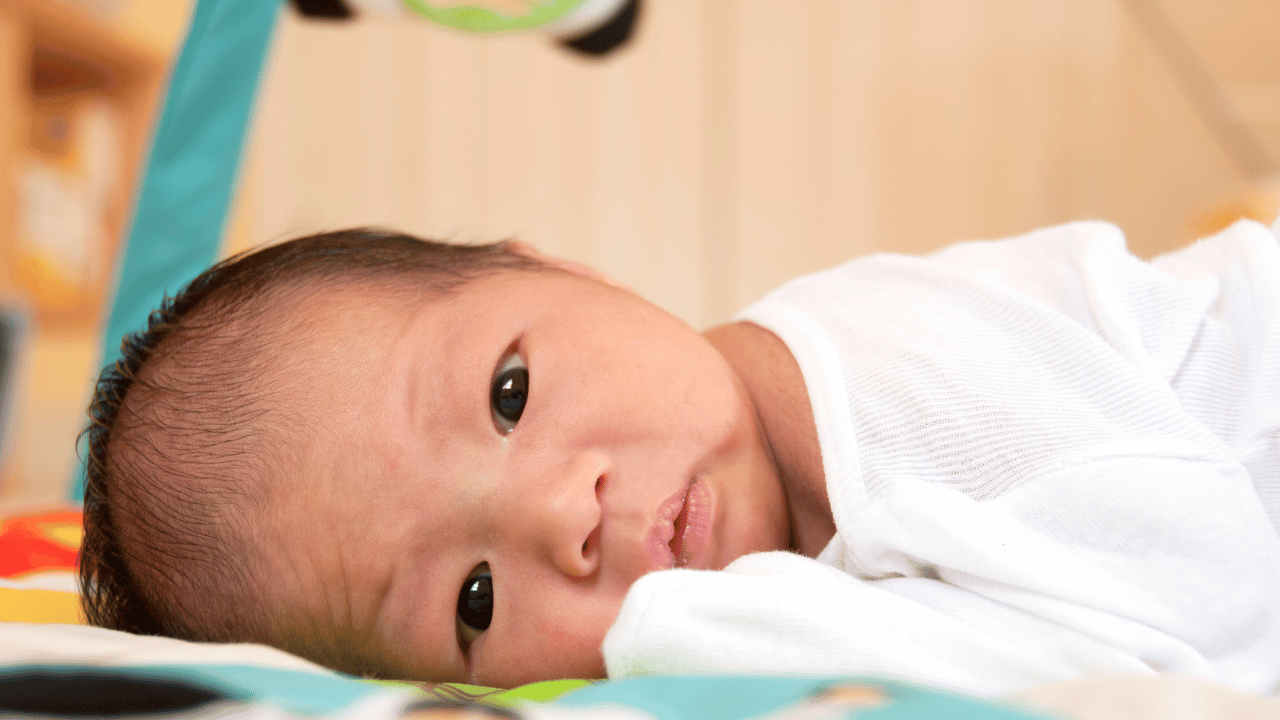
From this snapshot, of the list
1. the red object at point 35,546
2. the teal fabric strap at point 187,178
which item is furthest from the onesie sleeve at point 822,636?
the teal fabric strap at point 187,178

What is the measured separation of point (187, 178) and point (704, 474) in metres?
0.96

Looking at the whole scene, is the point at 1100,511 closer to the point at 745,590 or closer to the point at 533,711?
the point at 745,590

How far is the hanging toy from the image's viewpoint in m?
1.01

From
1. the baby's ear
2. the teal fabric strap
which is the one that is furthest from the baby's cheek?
the teal fabric strap

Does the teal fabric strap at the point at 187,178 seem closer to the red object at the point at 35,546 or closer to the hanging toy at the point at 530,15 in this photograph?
the hanging toy at the point at 530,15

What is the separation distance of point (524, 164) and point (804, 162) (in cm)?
79

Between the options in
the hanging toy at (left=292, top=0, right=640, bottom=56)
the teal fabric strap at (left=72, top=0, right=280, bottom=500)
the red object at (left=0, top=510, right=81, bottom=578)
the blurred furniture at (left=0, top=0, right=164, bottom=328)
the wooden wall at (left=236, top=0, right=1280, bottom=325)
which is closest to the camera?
the red object at (left=0, top=510, right=81, bottom=578)

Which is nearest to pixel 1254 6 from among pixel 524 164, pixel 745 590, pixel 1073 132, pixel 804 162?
pixel 1073 132

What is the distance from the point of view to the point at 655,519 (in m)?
0.55

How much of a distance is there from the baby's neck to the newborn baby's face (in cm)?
→ 3

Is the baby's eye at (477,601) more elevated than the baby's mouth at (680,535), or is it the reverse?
the baby's mouth at (680,535)

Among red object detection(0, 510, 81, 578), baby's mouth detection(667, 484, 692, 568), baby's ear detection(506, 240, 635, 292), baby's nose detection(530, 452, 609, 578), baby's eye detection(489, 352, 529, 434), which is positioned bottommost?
red object detection(0, 510, 81, 578)

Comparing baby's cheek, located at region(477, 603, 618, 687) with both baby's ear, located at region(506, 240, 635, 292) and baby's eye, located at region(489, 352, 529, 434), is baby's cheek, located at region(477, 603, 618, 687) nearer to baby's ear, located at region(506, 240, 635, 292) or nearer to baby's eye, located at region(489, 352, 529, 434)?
baby's eye, located at region(489, 352, 529, 434)

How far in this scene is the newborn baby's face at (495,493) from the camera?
21.4 inches
